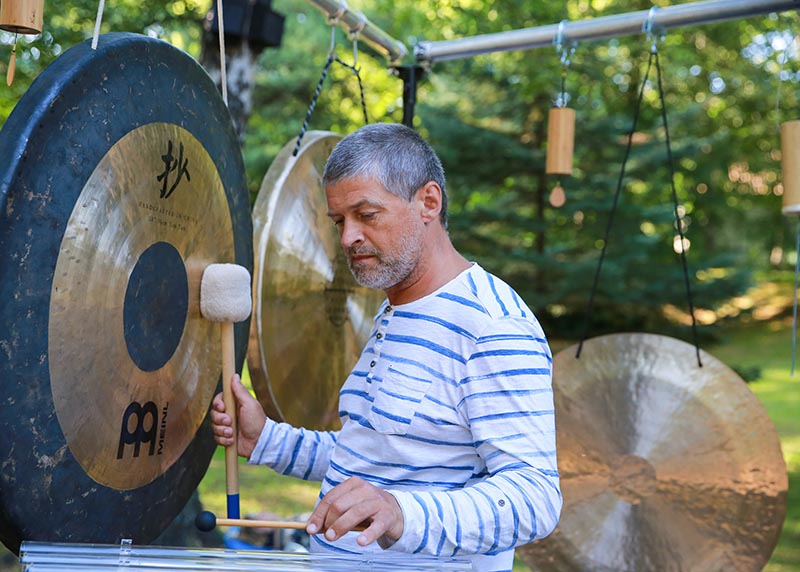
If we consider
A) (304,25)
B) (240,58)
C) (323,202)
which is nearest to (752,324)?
(304,25)

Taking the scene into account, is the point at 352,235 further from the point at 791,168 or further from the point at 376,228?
the point at 791,168

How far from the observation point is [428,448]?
67.1 inches

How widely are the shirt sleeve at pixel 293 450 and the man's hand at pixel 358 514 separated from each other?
641 millimetres

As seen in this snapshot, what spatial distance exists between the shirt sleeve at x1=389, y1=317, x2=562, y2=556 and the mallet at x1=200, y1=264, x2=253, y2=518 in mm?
526

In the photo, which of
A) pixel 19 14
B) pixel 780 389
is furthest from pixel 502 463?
pixel 780 389

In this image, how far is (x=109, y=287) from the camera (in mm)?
1548

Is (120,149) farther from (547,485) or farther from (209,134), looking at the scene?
(547,485)

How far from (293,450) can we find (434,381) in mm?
526

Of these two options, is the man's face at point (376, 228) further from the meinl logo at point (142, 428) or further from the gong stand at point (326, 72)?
the gong stand at point (326, 72)

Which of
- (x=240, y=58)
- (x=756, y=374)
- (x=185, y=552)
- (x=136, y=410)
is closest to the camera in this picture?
(x=185, y=552)

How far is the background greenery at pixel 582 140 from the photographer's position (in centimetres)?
848

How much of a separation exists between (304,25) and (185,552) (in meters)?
11.6

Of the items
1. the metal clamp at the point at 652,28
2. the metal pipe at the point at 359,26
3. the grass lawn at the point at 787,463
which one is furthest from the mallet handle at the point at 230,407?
the grass lawn at the point at 787,463

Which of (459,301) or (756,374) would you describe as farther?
(756,374)
